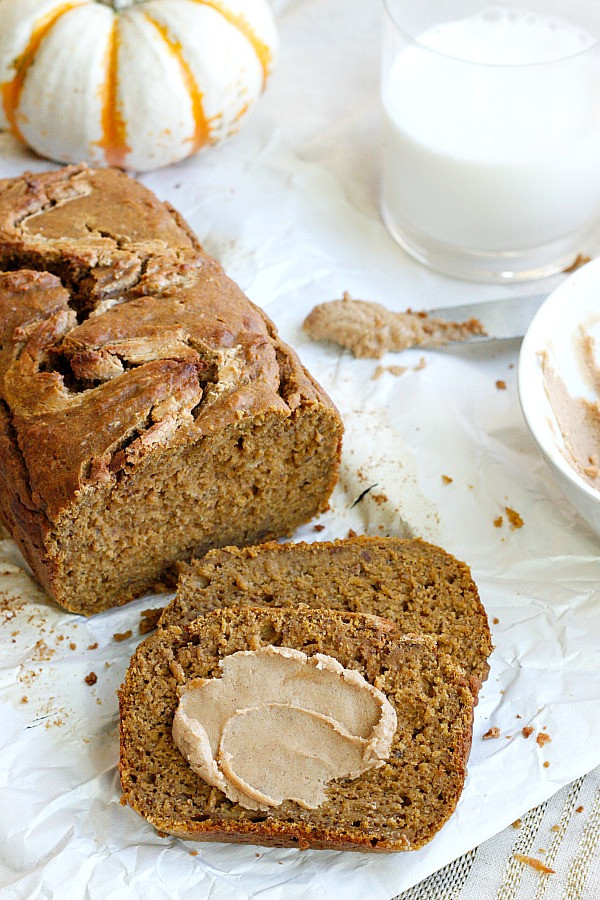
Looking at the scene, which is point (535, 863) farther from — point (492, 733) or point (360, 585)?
point (360, 585)

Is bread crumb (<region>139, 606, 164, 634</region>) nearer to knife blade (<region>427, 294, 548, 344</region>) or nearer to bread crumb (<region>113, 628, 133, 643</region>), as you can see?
bread crumb (<region>113, 628, 133, 643</region>)

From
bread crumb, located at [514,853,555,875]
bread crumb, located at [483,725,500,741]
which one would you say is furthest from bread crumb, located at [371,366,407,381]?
bread crumb, located at [514,853,555,875]

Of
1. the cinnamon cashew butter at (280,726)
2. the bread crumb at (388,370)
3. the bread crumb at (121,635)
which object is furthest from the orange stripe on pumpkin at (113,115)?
the cinnamon cashew butter at (280,726)

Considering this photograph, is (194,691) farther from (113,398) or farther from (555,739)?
(555,739)

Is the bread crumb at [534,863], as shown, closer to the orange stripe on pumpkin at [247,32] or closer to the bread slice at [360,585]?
the bread slice at [360,585]

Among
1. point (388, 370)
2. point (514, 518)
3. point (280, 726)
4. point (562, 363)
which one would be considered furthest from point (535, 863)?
point (388, 370)

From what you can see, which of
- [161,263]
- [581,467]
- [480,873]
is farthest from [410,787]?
[161,263]
